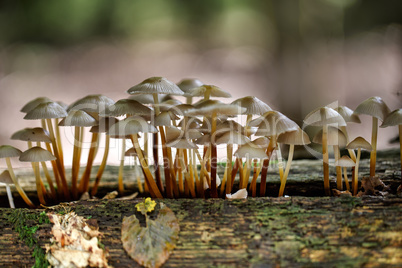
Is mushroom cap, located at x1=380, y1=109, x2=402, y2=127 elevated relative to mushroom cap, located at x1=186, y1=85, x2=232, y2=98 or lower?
lower

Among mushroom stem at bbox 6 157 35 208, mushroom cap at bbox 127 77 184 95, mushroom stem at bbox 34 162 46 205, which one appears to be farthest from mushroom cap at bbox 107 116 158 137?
mushroom stem at bbox 6 157 35 208

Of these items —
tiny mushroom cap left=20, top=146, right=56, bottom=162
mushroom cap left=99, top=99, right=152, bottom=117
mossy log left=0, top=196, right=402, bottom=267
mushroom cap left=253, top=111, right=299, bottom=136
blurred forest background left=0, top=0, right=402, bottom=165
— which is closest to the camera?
mossy log left=0, top=196, right=402, bottom=267

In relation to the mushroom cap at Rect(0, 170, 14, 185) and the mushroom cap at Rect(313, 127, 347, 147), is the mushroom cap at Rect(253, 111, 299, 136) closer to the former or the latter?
the mushroom cap at Rect(313, 127, 347, 147)

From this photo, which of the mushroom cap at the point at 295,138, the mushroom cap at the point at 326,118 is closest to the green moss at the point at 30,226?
the mushroom cap at the point at 295,138

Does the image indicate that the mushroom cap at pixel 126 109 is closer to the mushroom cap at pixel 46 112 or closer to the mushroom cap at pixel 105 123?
the mushroom cap at pixel 105 123

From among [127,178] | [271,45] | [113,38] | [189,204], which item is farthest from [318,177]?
[113,38]

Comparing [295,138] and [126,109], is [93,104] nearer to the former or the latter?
[126,109]
